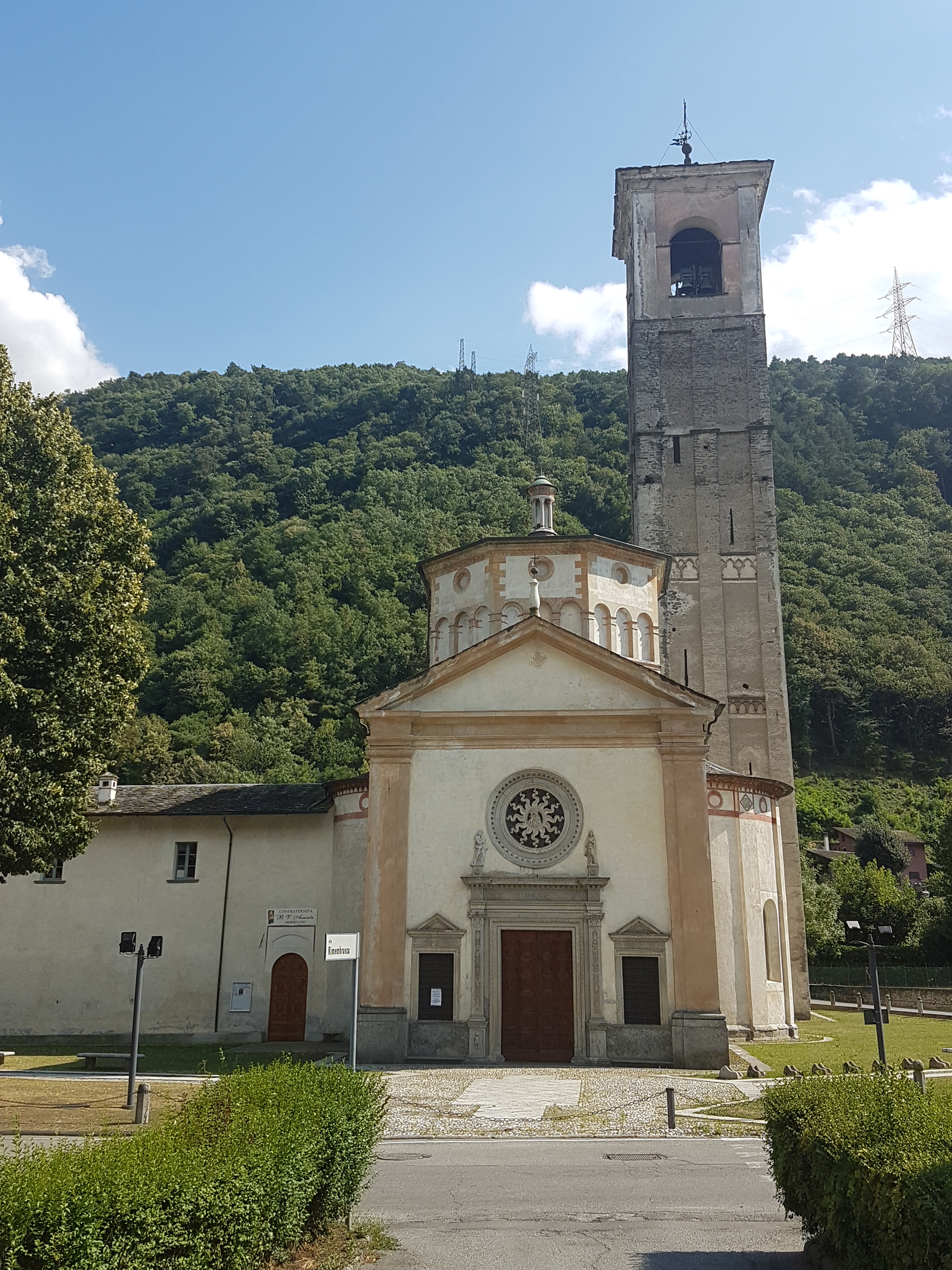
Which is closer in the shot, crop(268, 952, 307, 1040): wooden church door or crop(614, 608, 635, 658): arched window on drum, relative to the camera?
crop(268, 952, 307, 1040): wooden church door

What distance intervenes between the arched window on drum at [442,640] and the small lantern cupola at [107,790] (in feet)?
33.4

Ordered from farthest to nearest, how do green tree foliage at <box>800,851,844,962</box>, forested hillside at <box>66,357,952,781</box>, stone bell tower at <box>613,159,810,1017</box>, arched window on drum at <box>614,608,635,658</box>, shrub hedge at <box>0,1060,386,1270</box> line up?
forested hillside at <box>66,357,952,781</box> < green tree foliage at <box>800,851,844,962</box> < stone bell tower at <box>613,159,810,1017</box> < arched window on drum at <box>614,608,635,658</box> < shrub hedge at <box>0,1060,386,1270</box>

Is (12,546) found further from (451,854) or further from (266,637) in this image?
(266,637)

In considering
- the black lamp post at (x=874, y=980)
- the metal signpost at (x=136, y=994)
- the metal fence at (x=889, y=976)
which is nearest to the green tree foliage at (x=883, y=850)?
the metal fence at (x=889, y=976)

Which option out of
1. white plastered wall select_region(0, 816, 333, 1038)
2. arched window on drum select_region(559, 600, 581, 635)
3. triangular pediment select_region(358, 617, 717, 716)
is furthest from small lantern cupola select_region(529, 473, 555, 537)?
white plastered wall select_region(0, 816, 333, 1038)

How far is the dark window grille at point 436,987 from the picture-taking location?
2244cm

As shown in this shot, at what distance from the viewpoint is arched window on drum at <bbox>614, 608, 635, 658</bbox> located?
29.7 metres

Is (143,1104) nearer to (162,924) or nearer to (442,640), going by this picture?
(162,924)

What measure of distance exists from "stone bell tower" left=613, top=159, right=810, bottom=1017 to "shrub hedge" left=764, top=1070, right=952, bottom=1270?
28.0 m

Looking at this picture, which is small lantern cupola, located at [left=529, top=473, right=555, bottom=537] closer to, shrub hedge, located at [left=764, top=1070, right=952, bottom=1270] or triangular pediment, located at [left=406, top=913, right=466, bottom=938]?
triangular pediment, located at [left=406, top=913, right=466, bottom=938]

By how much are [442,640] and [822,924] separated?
32.5 meters

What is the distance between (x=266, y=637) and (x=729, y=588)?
48.1 metres

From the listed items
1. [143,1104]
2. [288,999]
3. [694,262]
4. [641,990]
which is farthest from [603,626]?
[694,262]

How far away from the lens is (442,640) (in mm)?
31000
